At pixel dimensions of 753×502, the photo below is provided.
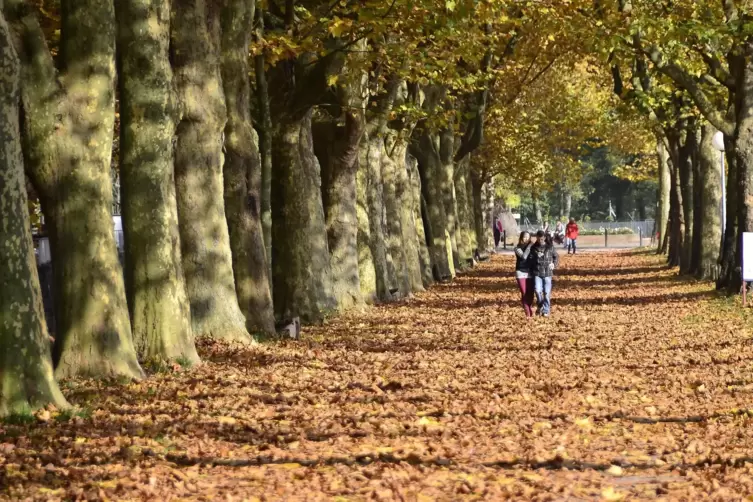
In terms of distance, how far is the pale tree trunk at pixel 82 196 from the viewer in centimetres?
1353

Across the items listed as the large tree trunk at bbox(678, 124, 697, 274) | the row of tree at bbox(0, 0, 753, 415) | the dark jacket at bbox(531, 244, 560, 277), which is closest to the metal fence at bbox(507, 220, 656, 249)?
the large tree trunk at bbox(678, 124, 697, 274)

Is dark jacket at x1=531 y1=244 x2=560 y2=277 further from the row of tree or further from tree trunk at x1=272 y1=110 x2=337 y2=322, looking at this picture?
tree trunk at x1=272 y1=110 x2=337 y2=322

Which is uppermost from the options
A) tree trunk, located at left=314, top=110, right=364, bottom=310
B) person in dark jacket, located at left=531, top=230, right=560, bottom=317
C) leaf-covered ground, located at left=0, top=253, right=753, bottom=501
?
tree trunk, located at left=314, top=110, right=364, bottom=310

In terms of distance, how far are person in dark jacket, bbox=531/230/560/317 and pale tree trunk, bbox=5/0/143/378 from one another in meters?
12.5

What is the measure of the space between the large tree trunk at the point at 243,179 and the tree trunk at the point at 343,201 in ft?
19.9

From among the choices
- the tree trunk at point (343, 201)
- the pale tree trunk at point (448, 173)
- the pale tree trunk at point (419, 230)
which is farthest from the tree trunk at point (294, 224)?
the pale tree trunk at point (448, 173)

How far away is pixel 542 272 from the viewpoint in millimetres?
25547

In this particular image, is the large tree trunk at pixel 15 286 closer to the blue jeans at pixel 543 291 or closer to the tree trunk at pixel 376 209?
the blue jeans at pixel 543 291

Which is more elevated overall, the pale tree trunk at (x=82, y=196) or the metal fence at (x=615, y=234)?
the pale tree trunk at (x=82, y=196)

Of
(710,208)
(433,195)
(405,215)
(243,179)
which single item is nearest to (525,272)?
(243,179)

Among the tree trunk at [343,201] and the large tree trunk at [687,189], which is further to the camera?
the large tree trunk at [687,189]

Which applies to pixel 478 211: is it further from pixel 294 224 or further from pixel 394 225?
pixel 294 224

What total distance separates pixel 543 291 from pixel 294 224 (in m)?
4.82

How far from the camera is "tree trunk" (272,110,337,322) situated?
23.0 metres
